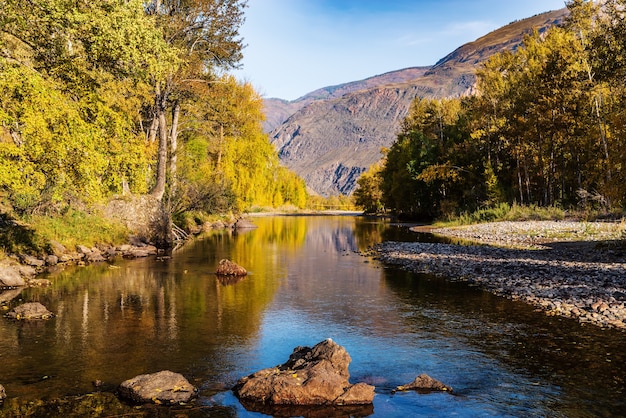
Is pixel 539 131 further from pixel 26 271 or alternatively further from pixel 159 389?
pixel 159 389

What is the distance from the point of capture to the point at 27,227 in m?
25.4

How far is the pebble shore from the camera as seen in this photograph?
1528 cm

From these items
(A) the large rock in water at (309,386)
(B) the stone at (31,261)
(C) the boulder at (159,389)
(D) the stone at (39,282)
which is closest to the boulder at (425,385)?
(A) the large rock in water at (309,386)

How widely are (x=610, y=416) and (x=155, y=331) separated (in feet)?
34.4

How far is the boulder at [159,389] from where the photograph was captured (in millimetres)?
8609

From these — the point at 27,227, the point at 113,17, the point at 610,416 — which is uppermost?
the point at 113,17

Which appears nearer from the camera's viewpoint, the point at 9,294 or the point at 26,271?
the point at 9,294

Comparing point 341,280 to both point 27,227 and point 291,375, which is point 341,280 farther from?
point 27,227

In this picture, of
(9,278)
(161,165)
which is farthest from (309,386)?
(161,165)

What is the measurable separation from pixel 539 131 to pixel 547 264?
27974 mm

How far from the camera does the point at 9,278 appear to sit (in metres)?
18.9

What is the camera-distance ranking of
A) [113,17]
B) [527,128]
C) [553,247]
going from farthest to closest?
[527,128]
[553,247]
[113,17]

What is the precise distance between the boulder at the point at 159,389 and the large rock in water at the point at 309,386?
3.14 feet

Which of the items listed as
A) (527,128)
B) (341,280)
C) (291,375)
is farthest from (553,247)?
(291,375)
